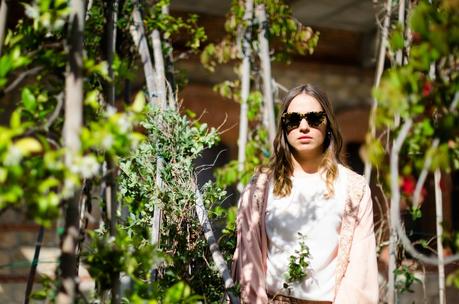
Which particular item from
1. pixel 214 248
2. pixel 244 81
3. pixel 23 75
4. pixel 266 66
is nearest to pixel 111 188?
pixel 23 75

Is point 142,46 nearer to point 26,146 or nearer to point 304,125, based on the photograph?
point 304,125

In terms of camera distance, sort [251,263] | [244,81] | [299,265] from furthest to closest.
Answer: [244,81], [251,263], [299,265]

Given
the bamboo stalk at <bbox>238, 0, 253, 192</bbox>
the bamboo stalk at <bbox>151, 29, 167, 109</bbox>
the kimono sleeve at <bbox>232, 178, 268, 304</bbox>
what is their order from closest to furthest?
the kimono sleeve at <bbox>232, 178, 268, 304</bbox>, the bamboo stalk at <bbox>151, 29, 167, 109</bbox>, the bamboo stalk at <bbox>238, 0, 253, 192</bbox>

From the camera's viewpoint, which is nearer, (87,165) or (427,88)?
(87,165)

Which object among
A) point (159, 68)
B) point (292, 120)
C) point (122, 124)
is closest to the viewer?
point (122, 124)

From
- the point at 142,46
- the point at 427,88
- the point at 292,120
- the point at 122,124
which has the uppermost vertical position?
the point at 142,46

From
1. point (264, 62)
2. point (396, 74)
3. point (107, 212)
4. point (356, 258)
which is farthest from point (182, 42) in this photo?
point (396, 74)

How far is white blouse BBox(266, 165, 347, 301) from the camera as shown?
229cm

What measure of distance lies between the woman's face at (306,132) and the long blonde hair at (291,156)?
0.03 metres

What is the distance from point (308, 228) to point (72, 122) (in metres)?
1.11

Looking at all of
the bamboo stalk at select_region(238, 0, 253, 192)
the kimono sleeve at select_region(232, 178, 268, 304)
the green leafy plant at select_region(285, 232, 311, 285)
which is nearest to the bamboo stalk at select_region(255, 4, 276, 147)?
the bamboo stalk at select_region(238, 0, 253, 192)

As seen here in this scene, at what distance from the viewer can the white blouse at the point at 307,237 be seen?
7.53 ft

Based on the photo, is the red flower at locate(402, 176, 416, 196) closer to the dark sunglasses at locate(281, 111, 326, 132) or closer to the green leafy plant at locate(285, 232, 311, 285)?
the green leafy plant at locate(285, 232, 311, 285)

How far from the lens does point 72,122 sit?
1.48m
